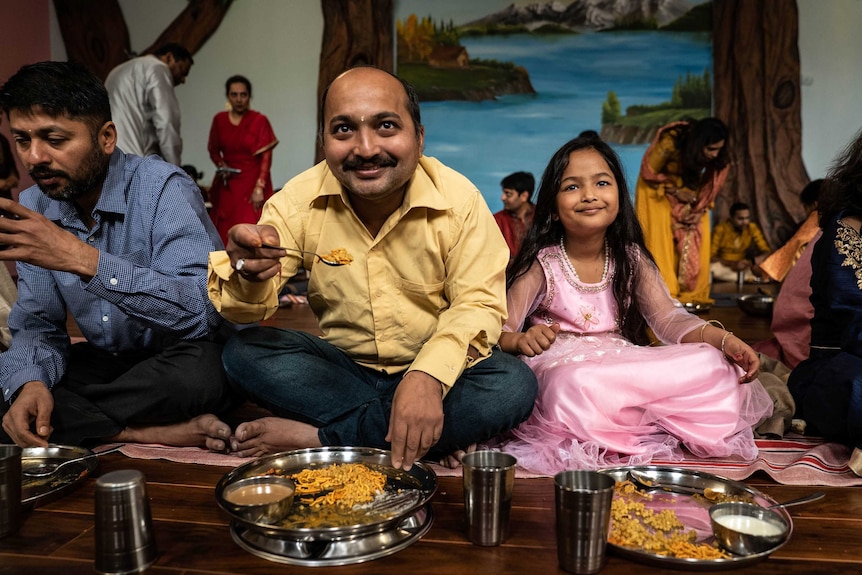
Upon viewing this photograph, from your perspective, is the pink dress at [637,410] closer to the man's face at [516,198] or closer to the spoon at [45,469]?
the spoon at [45,469]

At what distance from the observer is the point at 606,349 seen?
2.29 metres

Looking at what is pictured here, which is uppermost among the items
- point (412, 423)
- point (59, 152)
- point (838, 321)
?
point (59, 152)

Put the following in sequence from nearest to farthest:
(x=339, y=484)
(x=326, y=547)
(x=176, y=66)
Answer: (x=326, y=547) → (x=339, y=484) → (x=176, y=66)

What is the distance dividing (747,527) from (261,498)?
1.01 metres

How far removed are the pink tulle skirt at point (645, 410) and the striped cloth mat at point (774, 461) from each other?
0.06 meters

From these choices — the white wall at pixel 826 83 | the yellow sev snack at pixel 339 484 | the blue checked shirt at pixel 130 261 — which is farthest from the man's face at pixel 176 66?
the white wall at pixel 826 83

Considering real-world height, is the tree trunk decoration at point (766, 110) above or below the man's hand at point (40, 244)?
above

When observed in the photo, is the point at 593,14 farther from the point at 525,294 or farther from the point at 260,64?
the point at 525,294

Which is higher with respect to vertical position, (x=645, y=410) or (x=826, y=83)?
(x=826, y=83)

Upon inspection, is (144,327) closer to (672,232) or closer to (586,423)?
(586,423)

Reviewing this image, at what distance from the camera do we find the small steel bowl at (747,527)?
1377 millimetres

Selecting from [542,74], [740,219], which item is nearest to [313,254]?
[740,219]

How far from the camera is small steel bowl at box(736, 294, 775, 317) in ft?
14.5

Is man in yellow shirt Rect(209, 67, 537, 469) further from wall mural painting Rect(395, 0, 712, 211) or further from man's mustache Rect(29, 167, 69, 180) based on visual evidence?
wall mural painting Rect(395, 0, 712, 211)
